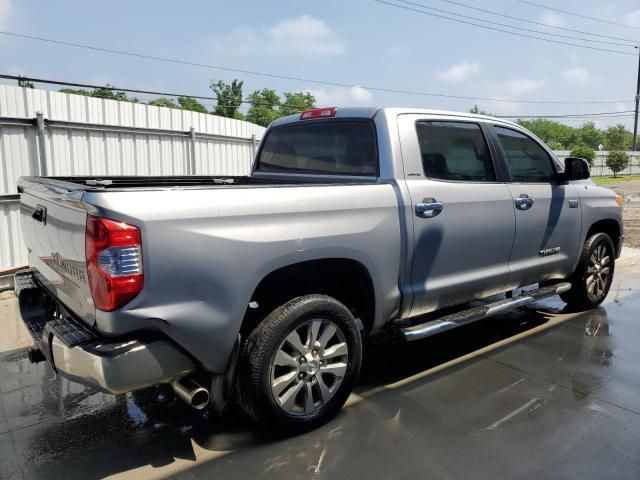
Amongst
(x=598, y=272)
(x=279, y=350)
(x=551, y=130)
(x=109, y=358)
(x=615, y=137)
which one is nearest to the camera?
(x=109, y=358)

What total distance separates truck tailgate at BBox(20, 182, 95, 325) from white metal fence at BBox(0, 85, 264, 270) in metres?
3.70

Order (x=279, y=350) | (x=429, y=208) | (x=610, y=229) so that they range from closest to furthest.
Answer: (x=279, y=350) → (x=429, y=208) → (x=610, y=229)

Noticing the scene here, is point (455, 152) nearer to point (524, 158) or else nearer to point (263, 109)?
point (524, 158)

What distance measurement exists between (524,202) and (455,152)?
0.85 metres

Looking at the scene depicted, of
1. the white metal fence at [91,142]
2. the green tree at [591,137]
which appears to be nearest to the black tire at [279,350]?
the white metal fence at [91,142]

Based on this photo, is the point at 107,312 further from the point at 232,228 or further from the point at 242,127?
the point at 242,127

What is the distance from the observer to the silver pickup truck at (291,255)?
2502mm

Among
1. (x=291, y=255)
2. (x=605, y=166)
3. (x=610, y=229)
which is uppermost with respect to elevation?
(x=605, y=166)

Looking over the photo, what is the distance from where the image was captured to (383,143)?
3.72m

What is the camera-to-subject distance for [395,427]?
3.31 metres

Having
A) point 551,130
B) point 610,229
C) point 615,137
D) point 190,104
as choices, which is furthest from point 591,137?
point 610,229

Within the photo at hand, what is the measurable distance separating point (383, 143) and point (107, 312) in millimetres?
2125

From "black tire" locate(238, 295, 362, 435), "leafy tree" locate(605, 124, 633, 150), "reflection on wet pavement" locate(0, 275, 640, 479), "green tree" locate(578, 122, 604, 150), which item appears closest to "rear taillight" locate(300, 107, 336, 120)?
"black tire" locate(238, 295, 362, 435)

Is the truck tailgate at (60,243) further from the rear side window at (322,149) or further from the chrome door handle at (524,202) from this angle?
the chrome door handle at (524,202)
